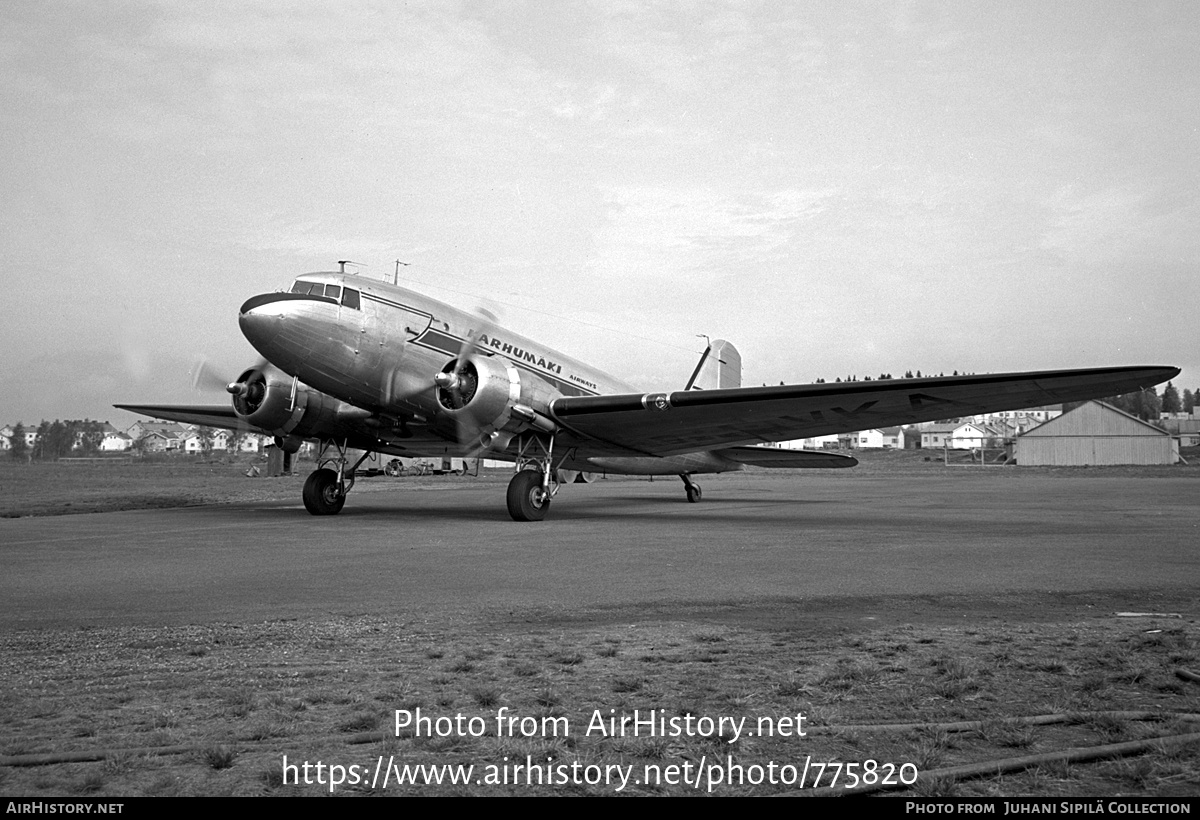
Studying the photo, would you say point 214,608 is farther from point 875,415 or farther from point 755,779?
point 875,415

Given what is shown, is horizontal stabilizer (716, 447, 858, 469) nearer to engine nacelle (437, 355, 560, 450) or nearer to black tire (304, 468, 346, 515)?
engine nacelle (437, 355, 560, 450)

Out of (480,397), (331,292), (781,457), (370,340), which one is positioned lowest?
(781,457)

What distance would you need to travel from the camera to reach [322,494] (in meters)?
18.3

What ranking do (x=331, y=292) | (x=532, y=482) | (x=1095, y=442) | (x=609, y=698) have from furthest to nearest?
(x=1095, y=442), (x=532, y=482), (x=331, y=292), (x=609, y=698)

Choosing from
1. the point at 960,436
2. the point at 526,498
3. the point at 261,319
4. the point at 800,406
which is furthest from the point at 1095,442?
the point at 960,436

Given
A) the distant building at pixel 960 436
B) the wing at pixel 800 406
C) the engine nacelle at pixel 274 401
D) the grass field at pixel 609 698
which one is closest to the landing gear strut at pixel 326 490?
the engine nacelle at pixel 274 401

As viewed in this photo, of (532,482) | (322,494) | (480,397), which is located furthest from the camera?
(322,494)

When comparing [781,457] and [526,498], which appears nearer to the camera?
[526,498]

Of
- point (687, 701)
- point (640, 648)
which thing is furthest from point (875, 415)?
point (687, 701)

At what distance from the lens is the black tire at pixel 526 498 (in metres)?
16.7

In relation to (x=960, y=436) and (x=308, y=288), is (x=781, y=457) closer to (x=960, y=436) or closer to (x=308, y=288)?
(x=308, y=288)

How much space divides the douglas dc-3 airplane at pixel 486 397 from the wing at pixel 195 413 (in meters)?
3.32

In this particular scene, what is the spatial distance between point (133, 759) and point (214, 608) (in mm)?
4124

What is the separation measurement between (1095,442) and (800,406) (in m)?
63.5
